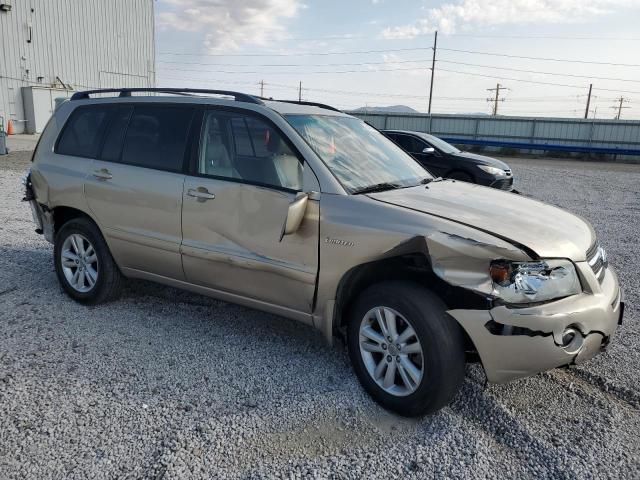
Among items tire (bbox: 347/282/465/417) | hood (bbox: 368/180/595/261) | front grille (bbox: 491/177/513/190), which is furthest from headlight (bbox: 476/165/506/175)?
tire (bbox: 347/282/465/417)

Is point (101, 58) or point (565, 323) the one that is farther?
point (101, 58)

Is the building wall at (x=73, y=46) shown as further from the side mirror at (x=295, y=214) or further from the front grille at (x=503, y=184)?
the side mirror at (x=295, y=214)

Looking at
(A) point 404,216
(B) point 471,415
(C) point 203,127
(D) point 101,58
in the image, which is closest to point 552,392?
(B) point 471,415

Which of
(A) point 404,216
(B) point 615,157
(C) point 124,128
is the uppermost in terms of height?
(C) point 124,128

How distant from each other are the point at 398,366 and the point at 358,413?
1.21 feet

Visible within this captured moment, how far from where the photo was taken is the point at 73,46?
2875 cm

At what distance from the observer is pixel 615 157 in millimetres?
28656

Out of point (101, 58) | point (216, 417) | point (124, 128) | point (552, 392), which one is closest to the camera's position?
point (216, 417)

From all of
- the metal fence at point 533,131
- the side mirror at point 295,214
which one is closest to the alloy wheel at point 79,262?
the side mirror at point 295,214

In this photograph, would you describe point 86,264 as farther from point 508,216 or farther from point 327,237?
point 508,216

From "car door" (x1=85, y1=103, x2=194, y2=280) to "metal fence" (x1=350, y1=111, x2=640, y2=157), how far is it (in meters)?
29.2

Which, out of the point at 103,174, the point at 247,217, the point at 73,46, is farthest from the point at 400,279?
the point at 73,46

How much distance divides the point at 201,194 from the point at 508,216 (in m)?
2.11

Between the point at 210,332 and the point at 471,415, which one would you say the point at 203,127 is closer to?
the point at 210,332
